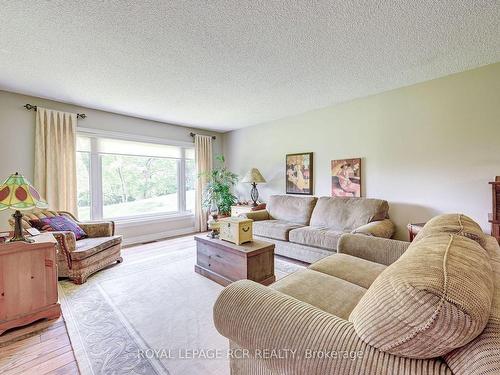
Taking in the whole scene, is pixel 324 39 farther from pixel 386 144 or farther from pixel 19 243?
pixel 19 243

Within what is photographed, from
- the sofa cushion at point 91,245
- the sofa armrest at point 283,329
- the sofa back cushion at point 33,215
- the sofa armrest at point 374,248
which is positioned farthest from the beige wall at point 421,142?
the sofa back cushion at point 33,215

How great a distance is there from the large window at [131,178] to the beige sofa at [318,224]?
1968mm

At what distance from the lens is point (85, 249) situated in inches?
103

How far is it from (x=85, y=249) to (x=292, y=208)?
9.53ft

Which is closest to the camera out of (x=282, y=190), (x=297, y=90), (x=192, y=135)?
(x=297, y=90)

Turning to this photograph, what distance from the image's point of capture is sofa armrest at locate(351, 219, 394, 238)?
264 cm

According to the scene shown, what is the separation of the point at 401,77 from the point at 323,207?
1.93 metres

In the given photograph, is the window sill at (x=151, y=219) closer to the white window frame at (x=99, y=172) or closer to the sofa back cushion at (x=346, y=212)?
the white window frame at (x=99, y=172)

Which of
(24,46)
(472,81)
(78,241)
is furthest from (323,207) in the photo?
(24,46)

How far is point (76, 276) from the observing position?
2561mm

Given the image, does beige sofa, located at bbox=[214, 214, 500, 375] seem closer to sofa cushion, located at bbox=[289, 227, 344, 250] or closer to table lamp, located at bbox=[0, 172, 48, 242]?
sofa cushion, located at bbox=[289, 227, 344, 250]

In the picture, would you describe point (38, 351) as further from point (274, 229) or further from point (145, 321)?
point (274, 229)

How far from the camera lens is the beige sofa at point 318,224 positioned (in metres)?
2.91

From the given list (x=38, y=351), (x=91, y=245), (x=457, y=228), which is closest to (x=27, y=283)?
(x=38, y=351)
